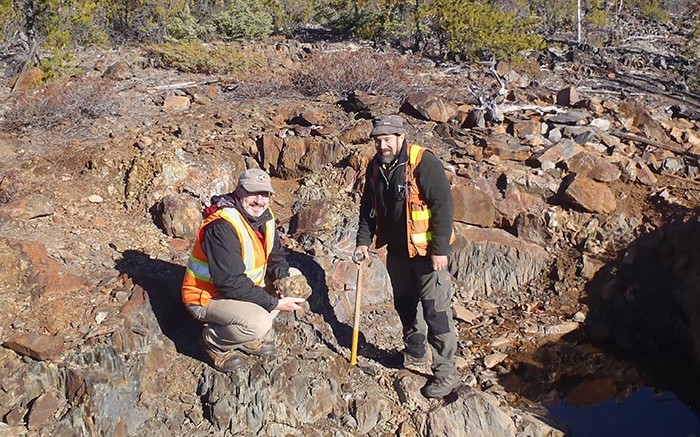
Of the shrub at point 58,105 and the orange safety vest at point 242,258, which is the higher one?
the orange safety vest at point 242,258

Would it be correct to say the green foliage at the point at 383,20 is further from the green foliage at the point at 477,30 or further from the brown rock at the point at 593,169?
the brown rock at the point at 593,169

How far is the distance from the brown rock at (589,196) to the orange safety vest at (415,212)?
368cm

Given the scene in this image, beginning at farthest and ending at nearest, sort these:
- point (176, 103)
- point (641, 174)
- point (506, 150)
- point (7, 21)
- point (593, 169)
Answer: point (7, 21) < point (176, 103) < point (506, 150) < point (641, 174) < point (593, 169)

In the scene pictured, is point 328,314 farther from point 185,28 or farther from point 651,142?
point 185,28

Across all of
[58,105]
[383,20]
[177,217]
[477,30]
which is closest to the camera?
[177,217]

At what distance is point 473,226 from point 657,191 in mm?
2340

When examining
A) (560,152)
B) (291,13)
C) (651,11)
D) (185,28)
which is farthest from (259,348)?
(651,11)

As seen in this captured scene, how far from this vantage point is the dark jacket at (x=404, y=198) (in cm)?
409

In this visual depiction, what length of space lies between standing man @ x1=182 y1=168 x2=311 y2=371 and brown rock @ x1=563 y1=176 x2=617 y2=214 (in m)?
4.01

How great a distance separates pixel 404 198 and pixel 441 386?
148cm

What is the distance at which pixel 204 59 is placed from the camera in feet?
35.5

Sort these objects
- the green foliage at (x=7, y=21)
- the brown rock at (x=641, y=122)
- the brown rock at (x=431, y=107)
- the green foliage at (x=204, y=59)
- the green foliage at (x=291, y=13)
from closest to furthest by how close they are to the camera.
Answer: the brown rock at (x=431, y=107), the brown rock at (x=641, y=122), the green foliage at (x=7, y=21), the green foliage at (x=204, y=59), the green foliage at (x=291, y=13)

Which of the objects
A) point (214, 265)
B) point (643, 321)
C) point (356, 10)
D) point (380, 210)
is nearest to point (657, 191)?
point (643, 321)

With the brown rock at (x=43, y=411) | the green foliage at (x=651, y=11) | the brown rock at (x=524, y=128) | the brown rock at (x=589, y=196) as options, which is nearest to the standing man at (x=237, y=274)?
the brown rock at (x=43, y=411)
